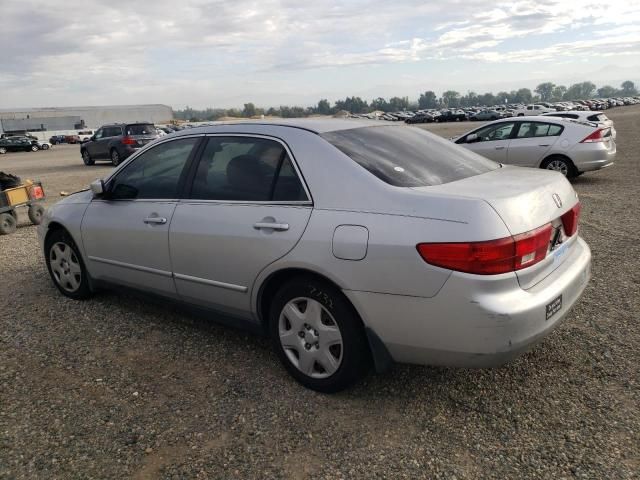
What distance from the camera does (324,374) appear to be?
10.2 feet

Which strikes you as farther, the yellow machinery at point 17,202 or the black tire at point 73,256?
the yellow machinery at point 17,202

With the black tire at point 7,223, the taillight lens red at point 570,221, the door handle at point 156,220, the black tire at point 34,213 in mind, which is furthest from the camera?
the black tire at point 34,213

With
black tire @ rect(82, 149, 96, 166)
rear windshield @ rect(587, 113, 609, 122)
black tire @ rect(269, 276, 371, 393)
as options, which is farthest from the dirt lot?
black tire @ rect(82, 149, 96, 166)

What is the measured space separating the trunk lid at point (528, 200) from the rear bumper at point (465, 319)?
0.35ft

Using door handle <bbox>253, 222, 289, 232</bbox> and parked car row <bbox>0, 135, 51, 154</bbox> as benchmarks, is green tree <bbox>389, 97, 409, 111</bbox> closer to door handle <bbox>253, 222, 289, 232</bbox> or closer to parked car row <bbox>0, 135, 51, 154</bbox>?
parked car row <bbox>0, 135, 51, 154</bbox>

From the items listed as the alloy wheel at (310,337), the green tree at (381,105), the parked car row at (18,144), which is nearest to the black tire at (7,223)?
the alloy wheel at (310,337)

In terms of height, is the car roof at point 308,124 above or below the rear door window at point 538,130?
above

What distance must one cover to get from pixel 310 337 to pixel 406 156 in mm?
1275

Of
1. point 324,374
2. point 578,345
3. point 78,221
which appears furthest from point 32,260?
point 578,345

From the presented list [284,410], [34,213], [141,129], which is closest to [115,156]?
[141,129]

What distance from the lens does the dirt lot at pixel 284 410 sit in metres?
2.56

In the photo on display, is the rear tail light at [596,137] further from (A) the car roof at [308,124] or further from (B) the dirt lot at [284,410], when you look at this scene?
(A) the car roof at [308,124]

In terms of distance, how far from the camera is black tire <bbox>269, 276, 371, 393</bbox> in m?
2.88

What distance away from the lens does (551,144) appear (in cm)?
1053
